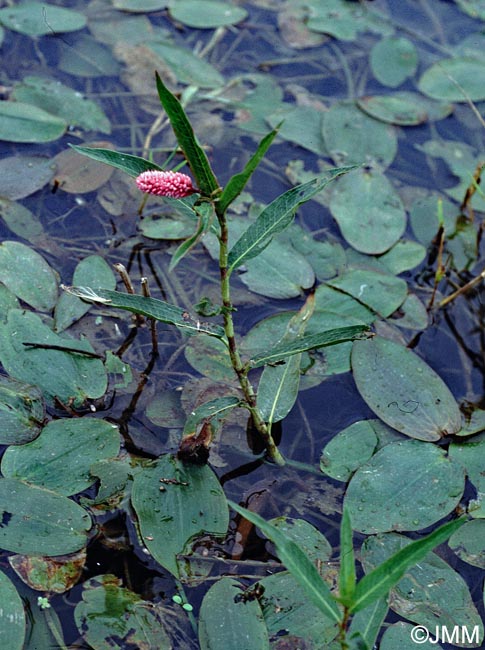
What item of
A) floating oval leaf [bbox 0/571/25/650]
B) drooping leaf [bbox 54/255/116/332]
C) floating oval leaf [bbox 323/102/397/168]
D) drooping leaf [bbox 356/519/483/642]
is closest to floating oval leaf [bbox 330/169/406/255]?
floating oval leaf [bbox 323/102/397/168]

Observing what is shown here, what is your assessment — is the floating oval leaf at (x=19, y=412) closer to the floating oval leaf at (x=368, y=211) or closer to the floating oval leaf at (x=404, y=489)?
the floating oval leaf at (x=404, y=489)

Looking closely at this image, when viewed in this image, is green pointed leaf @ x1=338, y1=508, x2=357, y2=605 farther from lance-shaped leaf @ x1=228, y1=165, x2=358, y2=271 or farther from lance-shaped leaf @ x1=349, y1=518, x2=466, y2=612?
lance-shaped leaf @ x1=228, y1=165, x2=358, y2=271

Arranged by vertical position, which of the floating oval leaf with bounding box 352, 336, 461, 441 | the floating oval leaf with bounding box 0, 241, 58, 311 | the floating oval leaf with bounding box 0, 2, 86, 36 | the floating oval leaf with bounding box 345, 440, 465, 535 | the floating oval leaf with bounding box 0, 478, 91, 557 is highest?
the floating oval leaf with bounding box 352, 336, 461, 441

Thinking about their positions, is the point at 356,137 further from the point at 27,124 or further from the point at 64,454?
the point at 64,454

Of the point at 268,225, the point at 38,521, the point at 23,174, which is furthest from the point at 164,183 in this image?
the point at 23,174

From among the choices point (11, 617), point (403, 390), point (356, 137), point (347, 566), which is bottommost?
point (11, 617)

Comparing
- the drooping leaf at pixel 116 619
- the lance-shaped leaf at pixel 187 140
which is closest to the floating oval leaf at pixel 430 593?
the drooping leaf at pixel 116 619

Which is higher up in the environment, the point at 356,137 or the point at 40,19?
the point at 356,137

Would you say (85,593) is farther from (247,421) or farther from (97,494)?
(247,421)

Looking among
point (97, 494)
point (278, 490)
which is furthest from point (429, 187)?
point (97, 494)
